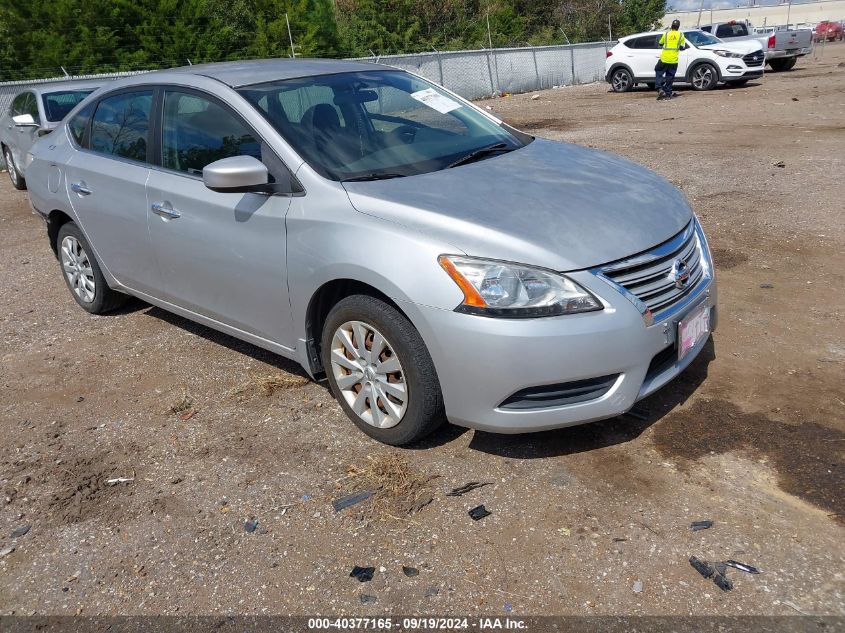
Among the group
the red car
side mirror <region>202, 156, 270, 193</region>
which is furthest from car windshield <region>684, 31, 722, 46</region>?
the red car

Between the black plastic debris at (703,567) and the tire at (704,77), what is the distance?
19361mm

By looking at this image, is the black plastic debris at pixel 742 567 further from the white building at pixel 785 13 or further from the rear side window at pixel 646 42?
the white building at pixel 785 13

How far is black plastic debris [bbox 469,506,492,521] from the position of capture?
311 cm

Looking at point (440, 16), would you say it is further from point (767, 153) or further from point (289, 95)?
point (289, 95)

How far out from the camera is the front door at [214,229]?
→ 3.81 metres

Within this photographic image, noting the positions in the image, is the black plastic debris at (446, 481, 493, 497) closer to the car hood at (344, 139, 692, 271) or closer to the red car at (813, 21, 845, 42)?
the car hood at (344, 139, 692, 271)

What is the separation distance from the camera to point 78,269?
5.61m

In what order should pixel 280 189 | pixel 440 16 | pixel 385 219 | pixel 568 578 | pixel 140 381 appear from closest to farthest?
pixel 568 578, pixel 385 219, pixel 280 189, pixel 140 381, pixel 440 16

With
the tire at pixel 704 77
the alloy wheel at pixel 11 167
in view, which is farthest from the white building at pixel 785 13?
the alloy wheel at pixel 11 167

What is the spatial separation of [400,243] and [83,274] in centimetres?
336

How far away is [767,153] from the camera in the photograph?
33.4 ft

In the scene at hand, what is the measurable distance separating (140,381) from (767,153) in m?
8.80

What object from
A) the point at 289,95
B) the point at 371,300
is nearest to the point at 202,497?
the point at 371,300

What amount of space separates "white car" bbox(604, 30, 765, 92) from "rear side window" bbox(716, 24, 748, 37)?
202cm
